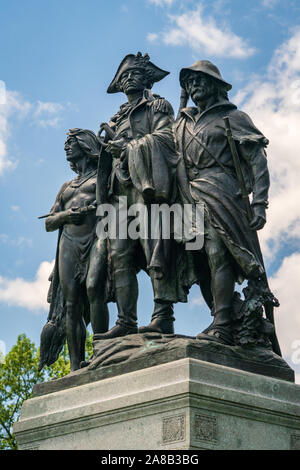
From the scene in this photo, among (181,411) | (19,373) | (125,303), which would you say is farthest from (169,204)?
(19,373)

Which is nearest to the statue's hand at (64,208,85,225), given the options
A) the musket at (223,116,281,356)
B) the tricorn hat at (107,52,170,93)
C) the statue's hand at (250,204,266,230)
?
the tricorn hat at (107,52,170,93)

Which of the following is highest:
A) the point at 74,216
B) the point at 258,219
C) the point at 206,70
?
the point at 206,70

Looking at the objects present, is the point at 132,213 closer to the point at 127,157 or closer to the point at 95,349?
the point at 127,157

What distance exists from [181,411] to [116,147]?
3.84 meters

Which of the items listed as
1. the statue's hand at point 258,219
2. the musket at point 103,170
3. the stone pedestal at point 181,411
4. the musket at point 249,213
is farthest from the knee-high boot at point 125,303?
the statue's hand at point 258,219

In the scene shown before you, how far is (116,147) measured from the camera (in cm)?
1133

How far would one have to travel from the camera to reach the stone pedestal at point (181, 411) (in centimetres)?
885

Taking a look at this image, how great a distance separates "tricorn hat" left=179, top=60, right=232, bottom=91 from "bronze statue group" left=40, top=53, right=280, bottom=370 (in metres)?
0.02

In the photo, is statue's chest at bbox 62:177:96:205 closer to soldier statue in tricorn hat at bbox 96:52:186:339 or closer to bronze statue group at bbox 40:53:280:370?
bronze statue group at bbox 40:53:280:370

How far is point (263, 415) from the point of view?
9305 millimetres

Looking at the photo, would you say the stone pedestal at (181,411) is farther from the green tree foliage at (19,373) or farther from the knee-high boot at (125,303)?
the green tree foliage at (19,373)

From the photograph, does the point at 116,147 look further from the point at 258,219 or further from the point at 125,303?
the point at 258,219

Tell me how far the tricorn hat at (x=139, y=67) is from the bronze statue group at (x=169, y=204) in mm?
16

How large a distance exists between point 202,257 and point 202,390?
2.17 m
